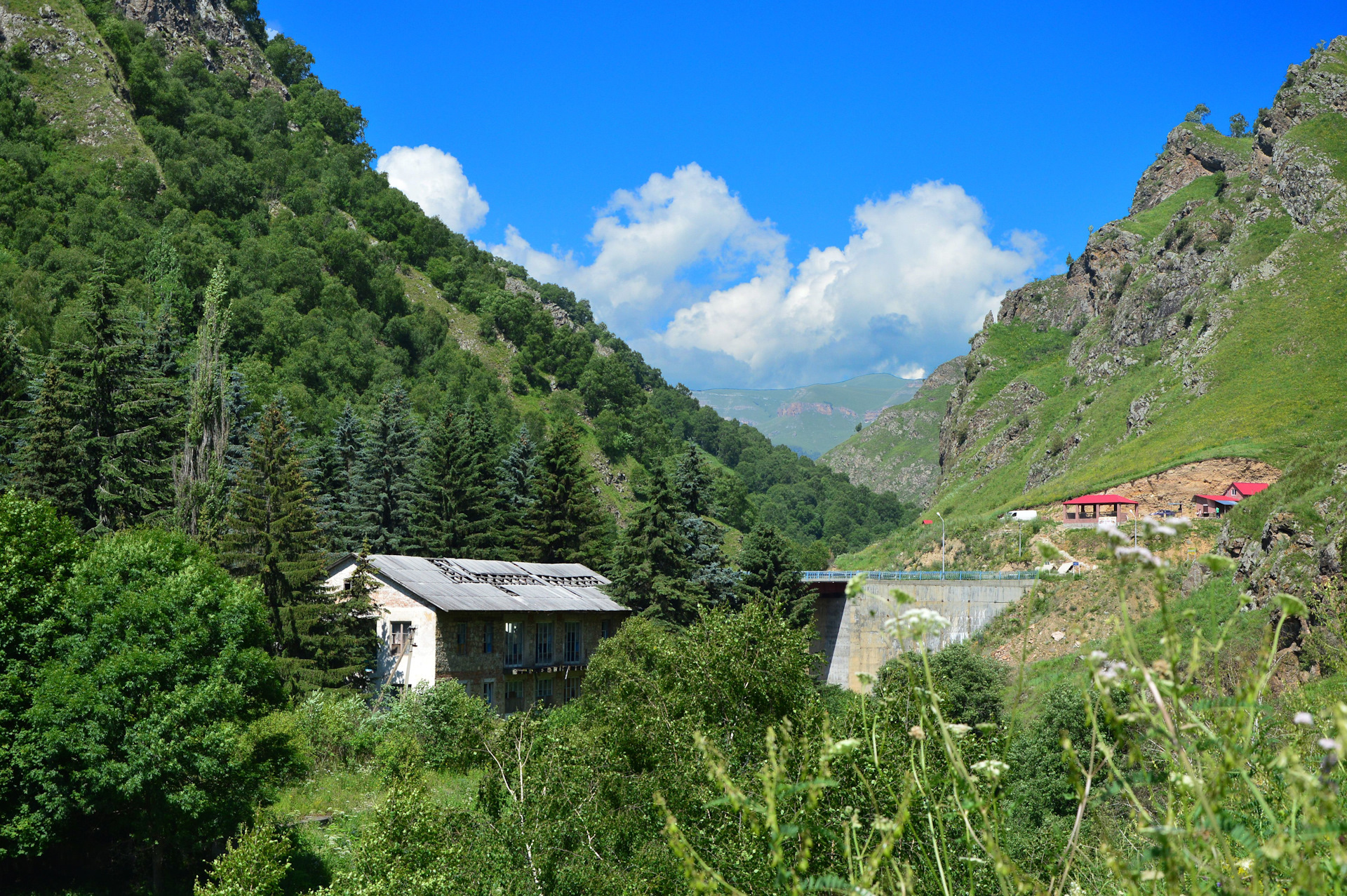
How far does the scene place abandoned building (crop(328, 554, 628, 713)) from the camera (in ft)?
127

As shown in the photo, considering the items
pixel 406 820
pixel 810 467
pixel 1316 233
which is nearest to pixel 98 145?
pixel 406 820

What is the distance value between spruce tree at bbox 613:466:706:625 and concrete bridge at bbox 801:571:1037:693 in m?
8.01

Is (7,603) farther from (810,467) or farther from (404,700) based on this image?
(810,467)

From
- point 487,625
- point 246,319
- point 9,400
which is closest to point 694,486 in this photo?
point 487,625

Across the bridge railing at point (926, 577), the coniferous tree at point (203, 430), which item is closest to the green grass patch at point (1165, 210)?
the bridge railing at point (926, 577)

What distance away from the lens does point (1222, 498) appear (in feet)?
190

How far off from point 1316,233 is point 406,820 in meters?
89.6

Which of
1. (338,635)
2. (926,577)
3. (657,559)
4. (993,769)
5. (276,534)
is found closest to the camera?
(993,769)

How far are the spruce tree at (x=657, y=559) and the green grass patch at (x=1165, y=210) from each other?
3337 inches

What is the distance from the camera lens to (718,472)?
13425 cm

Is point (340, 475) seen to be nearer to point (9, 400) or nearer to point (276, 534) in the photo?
point (9, 400)

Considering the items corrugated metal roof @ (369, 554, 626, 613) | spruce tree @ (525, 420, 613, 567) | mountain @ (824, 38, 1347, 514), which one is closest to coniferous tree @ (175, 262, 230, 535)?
corrugated metal roof @ (369, 554, 626, 613)

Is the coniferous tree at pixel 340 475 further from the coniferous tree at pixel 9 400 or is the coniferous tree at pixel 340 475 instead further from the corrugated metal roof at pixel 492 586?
the coniferous tree at pixel 9 400

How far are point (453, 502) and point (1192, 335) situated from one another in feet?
221
